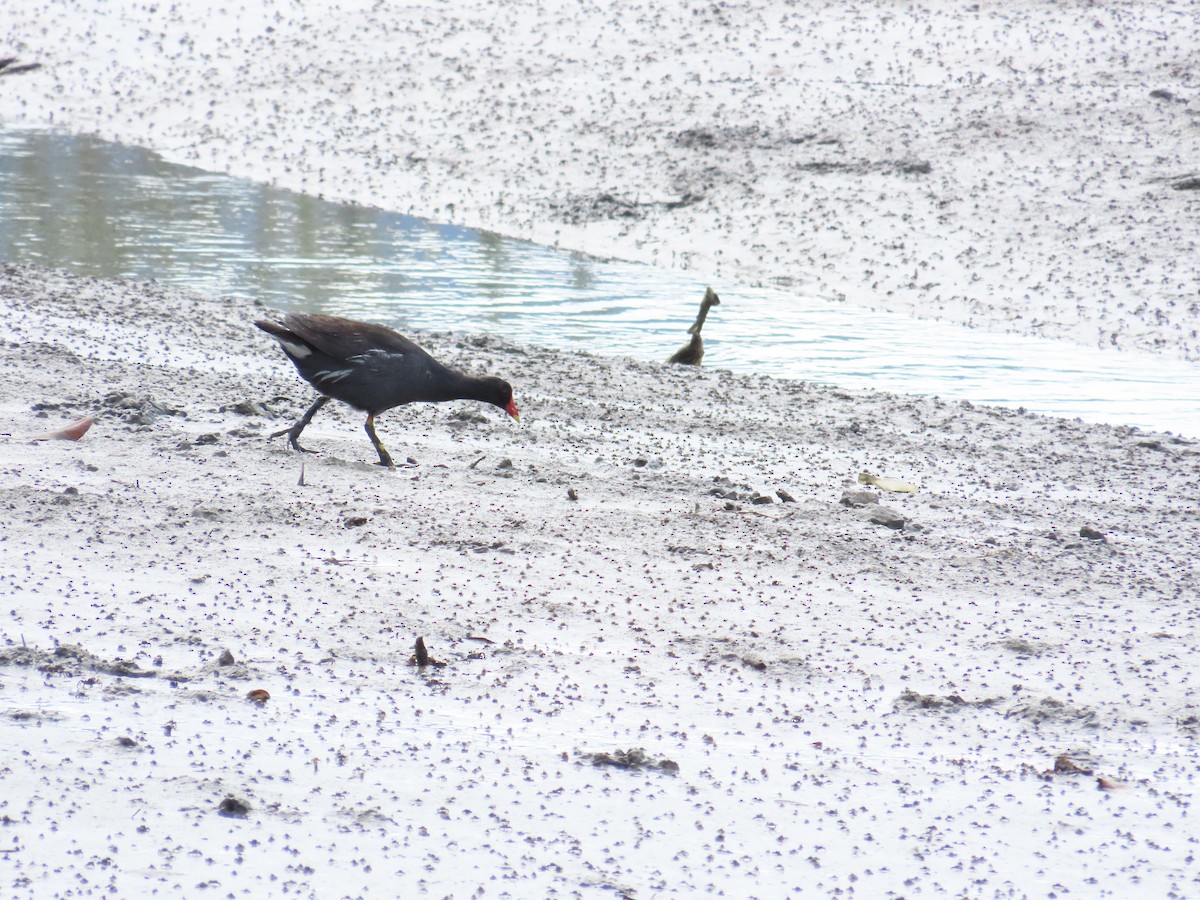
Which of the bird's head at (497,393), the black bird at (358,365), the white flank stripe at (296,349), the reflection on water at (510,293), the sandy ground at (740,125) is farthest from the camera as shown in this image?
the sandy ground at (740,125)

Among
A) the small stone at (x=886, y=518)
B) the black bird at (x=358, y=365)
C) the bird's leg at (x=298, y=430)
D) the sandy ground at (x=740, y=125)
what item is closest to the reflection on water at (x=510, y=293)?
the sandy ground at (x=740, y=125)

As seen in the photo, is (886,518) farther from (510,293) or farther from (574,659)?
(510,293)

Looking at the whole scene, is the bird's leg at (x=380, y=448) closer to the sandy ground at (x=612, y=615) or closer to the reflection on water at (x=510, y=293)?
the sandy ground at (x=612, y=615)

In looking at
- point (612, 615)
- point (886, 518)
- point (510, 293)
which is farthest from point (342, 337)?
point (510, 293)

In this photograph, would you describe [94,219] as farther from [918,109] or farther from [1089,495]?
[1089,495]

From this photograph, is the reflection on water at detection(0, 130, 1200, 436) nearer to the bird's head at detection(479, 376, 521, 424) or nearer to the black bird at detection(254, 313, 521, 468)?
the bird's head at detection(479, 376, 521, 424)

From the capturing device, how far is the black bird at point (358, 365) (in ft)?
26.0

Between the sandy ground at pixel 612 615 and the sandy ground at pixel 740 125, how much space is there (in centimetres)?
16

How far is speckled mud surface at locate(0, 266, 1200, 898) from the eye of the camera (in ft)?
13.5

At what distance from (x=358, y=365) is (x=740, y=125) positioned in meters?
11.5

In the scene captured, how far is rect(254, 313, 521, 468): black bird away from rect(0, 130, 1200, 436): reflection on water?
157 inches

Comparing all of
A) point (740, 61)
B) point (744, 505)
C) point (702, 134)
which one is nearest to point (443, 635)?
point (744, 505)

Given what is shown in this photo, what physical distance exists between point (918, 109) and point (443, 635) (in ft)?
47.7

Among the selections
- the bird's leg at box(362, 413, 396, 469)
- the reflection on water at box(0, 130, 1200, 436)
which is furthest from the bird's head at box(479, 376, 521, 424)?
the reflection on water at box(0, 130, 1200, 436)
